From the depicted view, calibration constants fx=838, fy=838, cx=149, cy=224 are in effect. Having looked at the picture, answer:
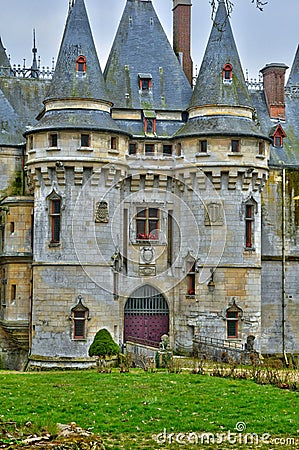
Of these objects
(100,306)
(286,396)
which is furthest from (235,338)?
(286,396)

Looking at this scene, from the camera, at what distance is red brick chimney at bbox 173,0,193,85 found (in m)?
40.5

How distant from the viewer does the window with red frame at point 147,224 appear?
36.8m

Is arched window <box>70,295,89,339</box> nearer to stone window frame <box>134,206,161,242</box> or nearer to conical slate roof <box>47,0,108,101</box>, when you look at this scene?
stone window frame <box>134,206,161,242</box>

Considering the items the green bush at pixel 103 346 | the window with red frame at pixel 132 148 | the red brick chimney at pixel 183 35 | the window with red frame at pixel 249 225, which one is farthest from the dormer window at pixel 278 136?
the green bush at pixel 103 346

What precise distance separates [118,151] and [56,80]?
160 inches

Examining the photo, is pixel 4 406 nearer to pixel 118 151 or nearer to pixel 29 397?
pixel 29 397

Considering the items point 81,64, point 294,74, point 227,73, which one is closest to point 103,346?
point 81,64

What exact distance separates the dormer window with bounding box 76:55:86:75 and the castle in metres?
0.06

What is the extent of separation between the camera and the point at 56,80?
1401 inches

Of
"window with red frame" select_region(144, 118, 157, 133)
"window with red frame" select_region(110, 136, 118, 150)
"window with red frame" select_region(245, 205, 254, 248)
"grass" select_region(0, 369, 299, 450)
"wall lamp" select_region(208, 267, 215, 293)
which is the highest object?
"window with red frame" select_region(144, 118, 157, 133)

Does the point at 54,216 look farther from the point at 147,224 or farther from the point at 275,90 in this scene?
the point at 275,90

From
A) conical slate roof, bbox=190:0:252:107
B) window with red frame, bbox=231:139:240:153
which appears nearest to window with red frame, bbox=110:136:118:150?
conical slate roof, bbox=190:0:252:107

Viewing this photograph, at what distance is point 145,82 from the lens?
3853cm
